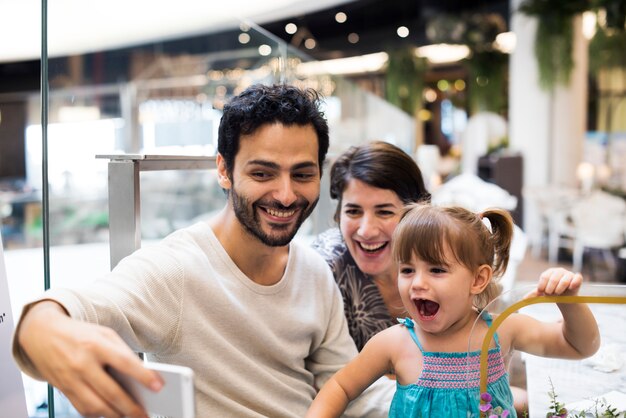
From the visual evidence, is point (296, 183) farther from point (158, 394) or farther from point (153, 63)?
point (153, 63)

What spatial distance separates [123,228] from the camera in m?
1.49

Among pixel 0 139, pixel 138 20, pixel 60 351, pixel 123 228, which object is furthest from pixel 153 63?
pixel 60 351

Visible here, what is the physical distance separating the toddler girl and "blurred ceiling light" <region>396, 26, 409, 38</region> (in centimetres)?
1061

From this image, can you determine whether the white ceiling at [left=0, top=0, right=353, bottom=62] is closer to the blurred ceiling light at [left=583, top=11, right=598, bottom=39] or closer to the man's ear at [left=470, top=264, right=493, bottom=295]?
the man's ear at [left=470, top=264, right=493, bottom=295]

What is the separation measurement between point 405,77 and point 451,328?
10502 mm

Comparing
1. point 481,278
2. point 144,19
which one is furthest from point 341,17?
point 481,278

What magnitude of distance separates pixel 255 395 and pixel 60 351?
0.75 metres

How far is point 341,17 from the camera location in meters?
11.6

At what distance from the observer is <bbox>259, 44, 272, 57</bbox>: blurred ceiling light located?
3.11m

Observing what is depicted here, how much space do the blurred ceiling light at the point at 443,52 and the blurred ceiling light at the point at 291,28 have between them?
7.11 feet

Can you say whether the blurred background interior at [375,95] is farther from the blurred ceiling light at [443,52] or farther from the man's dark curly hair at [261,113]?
the man's dark curly hair at [261,113]

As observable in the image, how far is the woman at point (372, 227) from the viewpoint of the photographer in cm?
195

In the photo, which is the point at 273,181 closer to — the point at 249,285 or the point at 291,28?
the point at 249,285

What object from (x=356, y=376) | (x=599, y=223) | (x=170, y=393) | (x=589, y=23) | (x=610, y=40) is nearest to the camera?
(x=170, y=393)
